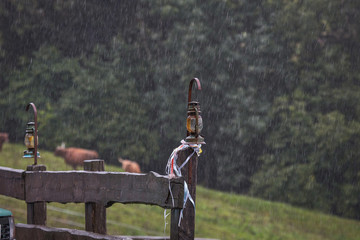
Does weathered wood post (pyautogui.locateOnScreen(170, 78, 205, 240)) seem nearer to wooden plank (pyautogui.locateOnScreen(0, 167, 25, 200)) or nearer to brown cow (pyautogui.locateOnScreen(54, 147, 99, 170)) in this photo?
wooden plank (pyautogui.locateOnScreen(0, 167, 25, 200))

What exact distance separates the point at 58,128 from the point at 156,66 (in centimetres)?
598

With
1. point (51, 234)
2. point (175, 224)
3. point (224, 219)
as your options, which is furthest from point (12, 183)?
point (224, 219)

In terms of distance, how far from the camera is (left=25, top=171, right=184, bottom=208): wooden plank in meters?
4.61

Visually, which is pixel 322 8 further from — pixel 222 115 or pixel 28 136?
pixel 28 136

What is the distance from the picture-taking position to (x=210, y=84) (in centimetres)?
2452

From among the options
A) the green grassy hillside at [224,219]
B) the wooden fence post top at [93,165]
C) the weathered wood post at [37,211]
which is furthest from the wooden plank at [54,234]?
the green grassy hillside at [224,219]

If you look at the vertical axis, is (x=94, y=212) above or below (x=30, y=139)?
below

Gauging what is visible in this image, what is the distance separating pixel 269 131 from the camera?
23.7 metres

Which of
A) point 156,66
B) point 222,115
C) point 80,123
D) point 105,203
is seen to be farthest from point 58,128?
point 105,203

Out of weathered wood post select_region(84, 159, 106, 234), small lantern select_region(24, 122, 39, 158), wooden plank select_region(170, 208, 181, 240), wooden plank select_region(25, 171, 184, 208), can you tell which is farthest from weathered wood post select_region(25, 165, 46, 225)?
wooden plank select_region(170, 208, 181, 240)

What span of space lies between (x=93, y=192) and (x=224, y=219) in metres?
14.0

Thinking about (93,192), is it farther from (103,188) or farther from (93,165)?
(93,165)

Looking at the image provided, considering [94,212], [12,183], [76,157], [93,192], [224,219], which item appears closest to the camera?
[93,192]

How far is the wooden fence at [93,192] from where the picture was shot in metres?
4.57
